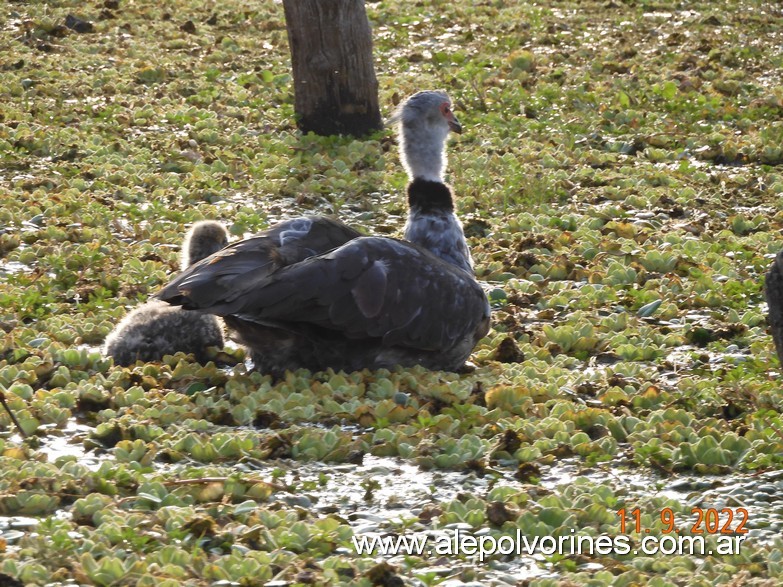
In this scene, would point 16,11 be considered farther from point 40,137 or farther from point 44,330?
point 44,330

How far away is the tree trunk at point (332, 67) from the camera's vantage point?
11.3 meters

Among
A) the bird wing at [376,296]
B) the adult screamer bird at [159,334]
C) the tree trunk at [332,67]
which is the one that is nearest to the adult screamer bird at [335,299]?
the bird wing at [376,296]

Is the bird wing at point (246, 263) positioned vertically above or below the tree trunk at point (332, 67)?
below

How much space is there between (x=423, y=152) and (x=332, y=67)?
408 cm

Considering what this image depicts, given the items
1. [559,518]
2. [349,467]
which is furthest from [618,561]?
[349,467]

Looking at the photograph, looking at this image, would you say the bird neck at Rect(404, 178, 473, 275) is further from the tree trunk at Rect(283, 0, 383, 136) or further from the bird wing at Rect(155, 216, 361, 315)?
the tree trunk at Rect(283, 0, 383, 136)

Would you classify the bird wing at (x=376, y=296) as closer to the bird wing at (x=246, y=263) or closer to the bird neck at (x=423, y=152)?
the bird wing at (x=246, y=263)

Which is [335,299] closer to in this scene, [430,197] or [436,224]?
[436,224]

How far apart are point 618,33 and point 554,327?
8.38m

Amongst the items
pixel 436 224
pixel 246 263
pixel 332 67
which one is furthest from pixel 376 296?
pixel 332 67

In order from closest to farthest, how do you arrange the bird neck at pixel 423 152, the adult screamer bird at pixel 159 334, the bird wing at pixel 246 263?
the bird wing at pixel 246 263, the adult screamer bird at pixel 159 334, the bird neck at pixel 423 152

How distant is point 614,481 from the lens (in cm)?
523

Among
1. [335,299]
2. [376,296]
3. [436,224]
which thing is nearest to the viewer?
[335,299]

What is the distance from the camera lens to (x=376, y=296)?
632 cm
